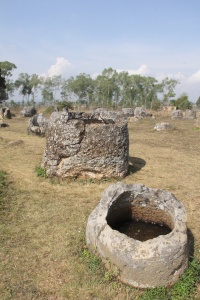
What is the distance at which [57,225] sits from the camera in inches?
239

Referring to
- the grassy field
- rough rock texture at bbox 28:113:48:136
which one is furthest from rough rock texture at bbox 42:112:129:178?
rough rock texture at bbox 28:113:48:136

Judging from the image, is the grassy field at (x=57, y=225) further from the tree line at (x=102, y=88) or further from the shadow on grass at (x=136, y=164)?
the tree line at (x=102, y=88)

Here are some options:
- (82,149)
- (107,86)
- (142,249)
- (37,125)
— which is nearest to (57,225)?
(142,249)

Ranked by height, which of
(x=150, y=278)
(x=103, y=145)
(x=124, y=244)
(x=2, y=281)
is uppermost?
(x=103, y=145)

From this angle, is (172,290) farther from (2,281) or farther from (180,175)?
(180,175)

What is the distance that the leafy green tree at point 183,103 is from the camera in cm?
5206

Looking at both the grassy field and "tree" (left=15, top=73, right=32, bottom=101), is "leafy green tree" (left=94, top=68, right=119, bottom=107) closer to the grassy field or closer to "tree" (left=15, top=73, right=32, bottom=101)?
"tree" (left=15, top=73, right=32, bottom=101)

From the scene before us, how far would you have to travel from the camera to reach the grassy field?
14.3 feet

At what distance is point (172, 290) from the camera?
14.1 feet

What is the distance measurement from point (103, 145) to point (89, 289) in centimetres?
479

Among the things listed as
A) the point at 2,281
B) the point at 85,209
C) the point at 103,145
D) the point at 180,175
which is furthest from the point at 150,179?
the point at 2,281

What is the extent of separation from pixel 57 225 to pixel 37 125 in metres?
13.1

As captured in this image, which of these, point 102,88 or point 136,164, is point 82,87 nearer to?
point 102,88

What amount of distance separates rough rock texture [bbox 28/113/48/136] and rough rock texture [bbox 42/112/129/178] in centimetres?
820
